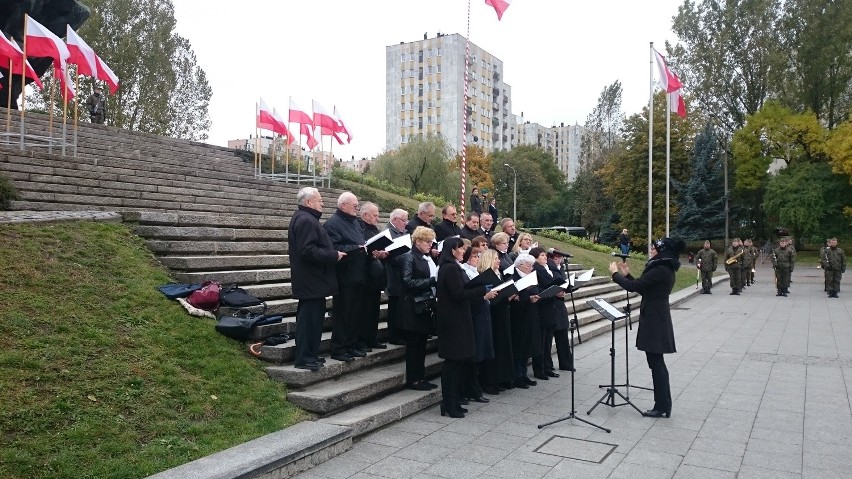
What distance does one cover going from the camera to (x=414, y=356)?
7.23m

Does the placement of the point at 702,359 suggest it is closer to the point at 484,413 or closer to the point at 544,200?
the point at 484,413

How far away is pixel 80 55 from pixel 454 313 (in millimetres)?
14435

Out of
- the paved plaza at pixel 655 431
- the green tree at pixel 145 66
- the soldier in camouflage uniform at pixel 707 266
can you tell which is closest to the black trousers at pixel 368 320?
the paved plaza at pixel 655 431

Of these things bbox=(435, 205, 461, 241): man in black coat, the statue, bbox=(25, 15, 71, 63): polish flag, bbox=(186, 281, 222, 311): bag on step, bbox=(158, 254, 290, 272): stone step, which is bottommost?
bbox=(186, 281, 222, 311): bag on step

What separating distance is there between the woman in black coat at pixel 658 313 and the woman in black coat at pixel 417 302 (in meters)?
2.06

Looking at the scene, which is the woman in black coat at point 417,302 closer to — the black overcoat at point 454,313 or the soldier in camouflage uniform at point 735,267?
the black overcoat at point 454,313

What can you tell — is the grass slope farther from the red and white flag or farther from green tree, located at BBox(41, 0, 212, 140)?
green tree, located at BBox(41, 0, 212, 140)

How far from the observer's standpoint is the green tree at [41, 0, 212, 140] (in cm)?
3562

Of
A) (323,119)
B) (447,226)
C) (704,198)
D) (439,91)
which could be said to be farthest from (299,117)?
(439,91)

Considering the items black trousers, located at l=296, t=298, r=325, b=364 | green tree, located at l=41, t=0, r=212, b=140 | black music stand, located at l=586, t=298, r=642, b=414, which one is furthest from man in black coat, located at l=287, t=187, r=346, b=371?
green tree, located at l=41, t=0, r=212, b=140

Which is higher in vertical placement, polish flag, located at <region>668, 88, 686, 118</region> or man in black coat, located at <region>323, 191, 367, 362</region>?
polish flag, located at <region>668, 88, 686, 118</region>

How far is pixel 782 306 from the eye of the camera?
17953 millimetres

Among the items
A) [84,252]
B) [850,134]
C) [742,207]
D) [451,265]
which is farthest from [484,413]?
[742,207]

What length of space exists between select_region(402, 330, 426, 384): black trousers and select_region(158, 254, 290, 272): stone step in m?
2.86
